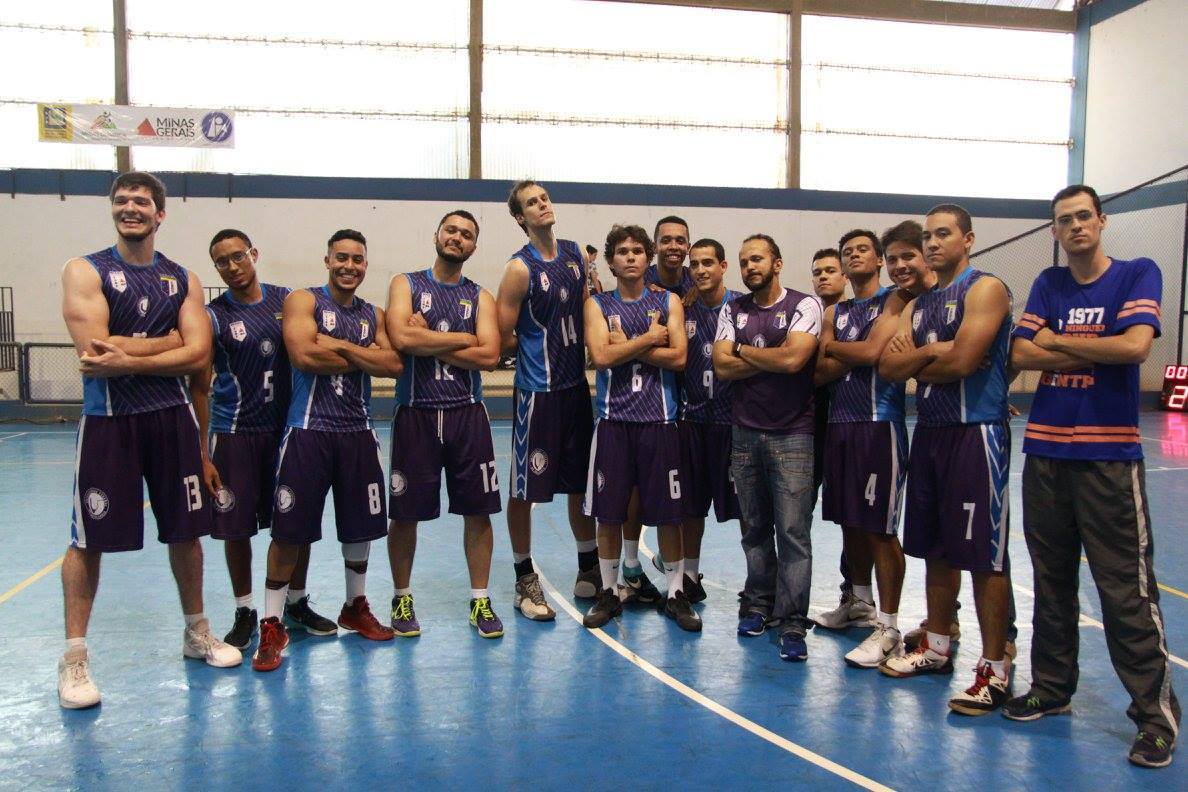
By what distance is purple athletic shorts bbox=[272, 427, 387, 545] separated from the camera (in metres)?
4.49

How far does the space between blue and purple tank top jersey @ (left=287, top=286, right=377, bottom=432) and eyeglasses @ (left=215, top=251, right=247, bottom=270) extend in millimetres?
371

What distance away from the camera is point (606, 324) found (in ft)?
16.5

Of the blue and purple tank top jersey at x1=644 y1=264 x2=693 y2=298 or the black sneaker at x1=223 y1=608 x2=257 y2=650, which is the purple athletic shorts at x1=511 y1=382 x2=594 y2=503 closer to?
the blue and purple tank top jersey at x1=644 y1=264 x2=693 y2=298

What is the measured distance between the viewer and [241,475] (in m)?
4.58

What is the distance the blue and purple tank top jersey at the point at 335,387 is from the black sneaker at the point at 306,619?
1115 millimetres

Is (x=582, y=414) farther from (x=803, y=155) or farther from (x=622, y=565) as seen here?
(x=803, y=155)

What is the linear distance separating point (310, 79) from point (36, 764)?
16051 millimetres

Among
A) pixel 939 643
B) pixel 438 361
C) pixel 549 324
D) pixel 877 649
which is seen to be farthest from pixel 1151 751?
pixel 438 361

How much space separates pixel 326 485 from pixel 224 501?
505mm

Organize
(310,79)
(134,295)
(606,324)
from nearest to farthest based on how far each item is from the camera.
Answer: (134,295) < (606,324) < (310,79)

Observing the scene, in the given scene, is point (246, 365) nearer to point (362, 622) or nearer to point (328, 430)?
point (328, 430)

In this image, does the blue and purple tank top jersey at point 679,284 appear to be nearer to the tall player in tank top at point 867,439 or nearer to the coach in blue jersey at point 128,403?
the tall player in tank top at point 867,439

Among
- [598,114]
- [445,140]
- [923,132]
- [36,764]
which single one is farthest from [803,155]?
[36,764]

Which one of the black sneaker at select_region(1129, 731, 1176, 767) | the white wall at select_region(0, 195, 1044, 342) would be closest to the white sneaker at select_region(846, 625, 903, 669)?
the black sneaker at select_region(1129, 731, 1176, 767)
